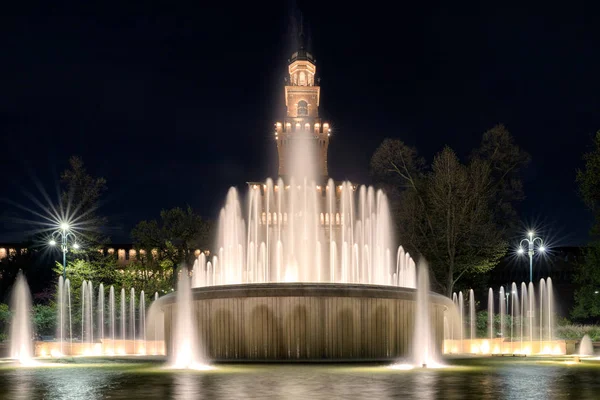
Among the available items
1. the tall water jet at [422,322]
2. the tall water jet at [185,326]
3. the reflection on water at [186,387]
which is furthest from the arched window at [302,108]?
the reflection on water at [186,387]

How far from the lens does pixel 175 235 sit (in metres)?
57.2

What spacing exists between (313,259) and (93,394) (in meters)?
23.2

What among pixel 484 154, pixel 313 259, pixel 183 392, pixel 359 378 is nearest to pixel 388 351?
pixel 359 378

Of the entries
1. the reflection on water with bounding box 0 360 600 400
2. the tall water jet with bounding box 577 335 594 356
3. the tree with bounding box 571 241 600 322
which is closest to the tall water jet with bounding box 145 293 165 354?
the reflection on water with bounding box 0 360 600 400

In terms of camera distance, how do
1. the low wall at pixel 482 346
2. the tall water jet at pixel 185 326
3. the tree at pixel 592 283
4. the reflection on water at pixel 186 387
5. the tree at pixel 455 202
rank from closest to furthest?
the reflection on water at pixel 186 387 → the tall water jet at pixel 185 326 → the low wall at pixel 482 346 → the tree at pixel 592 283 → the tree at pixel 455 202

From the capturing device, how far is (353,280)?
34031mm

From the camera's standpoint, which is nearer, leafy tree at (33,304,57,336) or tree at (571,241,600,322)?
leafy tree at (33,304,57,336)

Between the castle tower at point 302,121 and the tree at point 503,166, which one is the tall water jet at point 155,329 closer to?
the tree at point 503,166

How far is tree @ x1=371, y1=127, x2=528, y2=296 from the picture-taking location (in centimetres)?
4062

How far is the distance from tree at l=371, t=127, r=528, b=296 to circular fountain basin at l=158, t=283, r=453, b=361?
20.2 meters

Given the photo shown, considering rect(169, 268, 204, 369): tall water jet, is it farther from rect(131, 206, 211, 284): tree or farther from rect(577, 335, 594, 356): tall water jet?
rect(131, 206, 211, 284): tree

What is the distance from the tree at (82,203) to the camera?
180 ft

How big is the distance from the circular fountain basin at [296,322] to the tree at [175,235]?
37.5 m

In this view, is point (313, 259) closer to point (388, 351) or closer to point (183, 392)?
point (388, 351)
